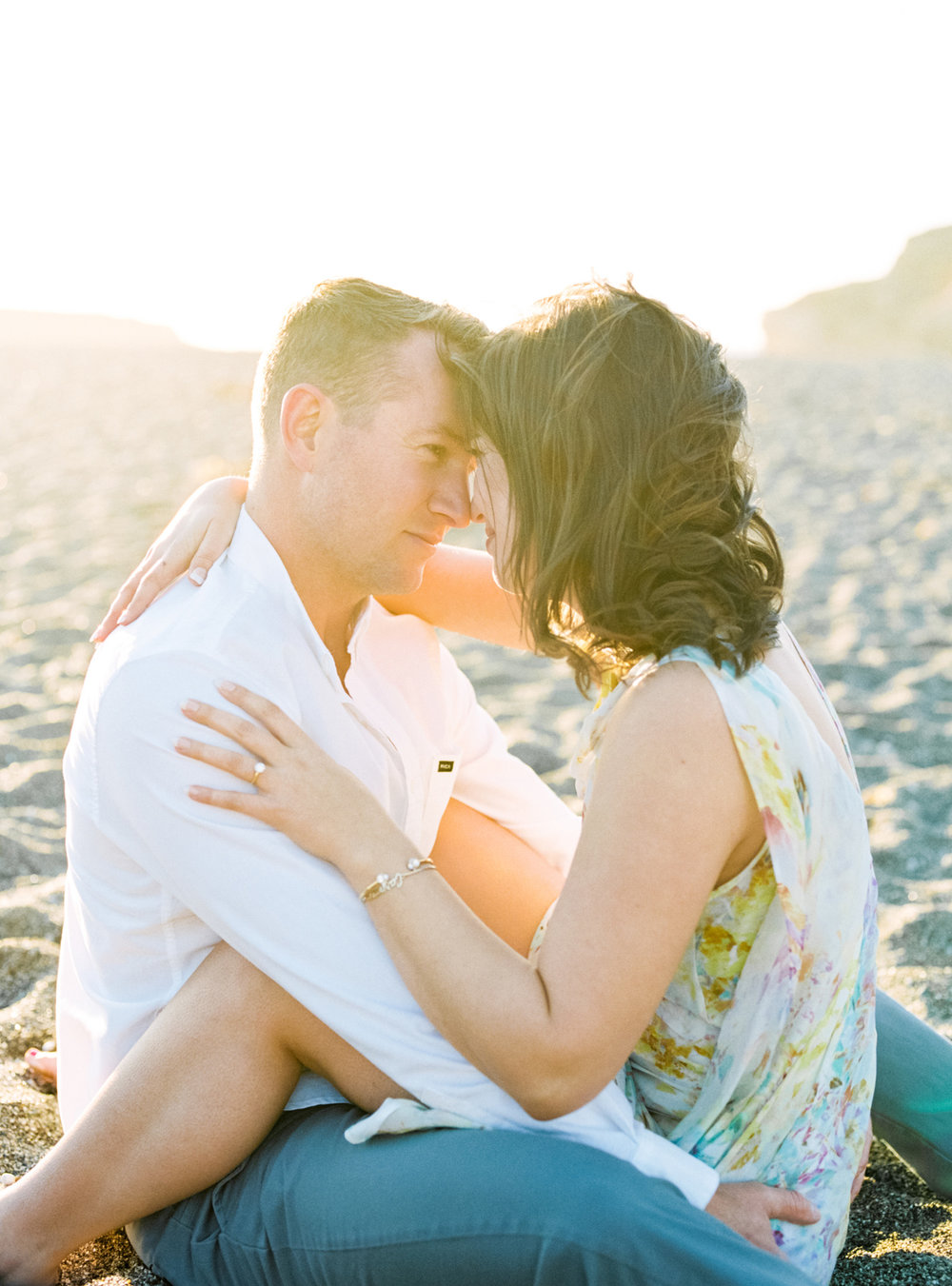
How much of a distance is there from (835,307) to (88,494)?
5027 centimetres

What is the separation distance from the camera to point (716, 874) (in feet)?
5.64

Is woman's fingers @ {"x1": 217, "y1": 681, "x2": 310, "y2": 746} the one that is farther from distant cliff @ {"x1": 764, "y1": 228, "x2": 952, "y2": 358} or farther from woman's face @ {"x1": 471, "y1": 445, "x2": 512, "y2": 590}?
distant cliff @ {"x1": 764, "y1": 228, "x2": 952, "y2": 358}

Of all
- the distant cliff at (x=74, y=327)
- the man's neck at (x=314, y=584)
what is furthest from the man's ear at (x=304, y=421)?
the distant cliff at (x=74, y=327)

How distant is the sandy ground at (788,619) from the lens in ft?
8.75

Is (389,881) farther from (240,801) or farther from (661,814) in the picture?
(661,814)

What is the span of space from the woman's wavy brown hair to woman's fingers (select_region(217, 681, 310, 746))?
0.46m

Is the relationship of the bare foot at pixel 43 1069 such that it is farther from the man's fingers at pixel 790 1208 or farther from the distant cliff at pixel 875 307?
the distant cliff at pixel 875 307

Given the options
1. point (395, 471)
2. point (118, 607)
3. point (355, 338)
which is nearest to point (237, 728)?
point (118, 607)

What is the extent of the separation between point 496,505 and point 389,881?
67cm

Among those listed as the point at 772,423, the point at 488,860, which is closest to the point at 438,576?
the point at 488,860

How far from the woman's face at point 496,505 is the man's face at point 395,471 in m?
0.27

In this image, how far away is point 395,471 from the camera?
93.7 inches

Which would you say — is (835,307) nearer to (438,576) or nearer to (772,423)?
(772,423)

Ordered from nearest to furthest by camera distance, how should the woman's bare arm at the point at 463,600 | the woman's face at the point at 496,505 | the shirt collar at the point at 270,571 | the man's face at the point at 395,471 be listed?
the woman's face at the point at 496,505
the shirt collar at the point at 270,571
the man's face at the point at 395,471
the woman's bare arm at the point at 463,600
